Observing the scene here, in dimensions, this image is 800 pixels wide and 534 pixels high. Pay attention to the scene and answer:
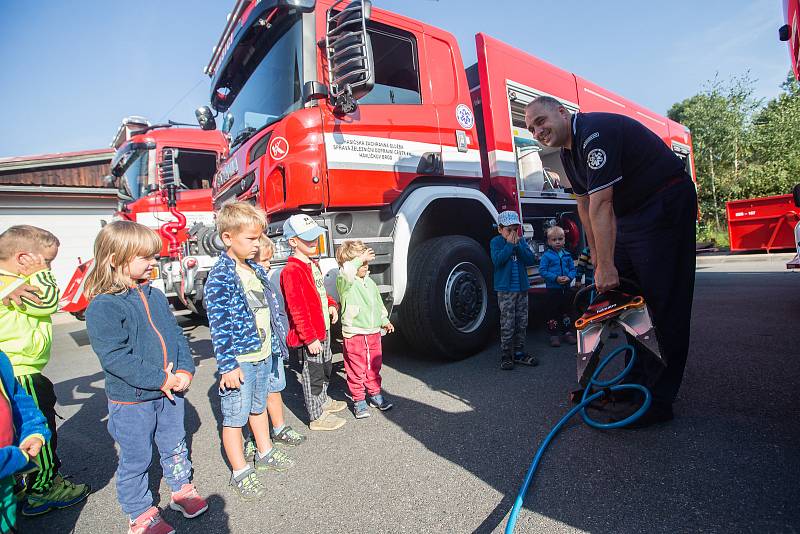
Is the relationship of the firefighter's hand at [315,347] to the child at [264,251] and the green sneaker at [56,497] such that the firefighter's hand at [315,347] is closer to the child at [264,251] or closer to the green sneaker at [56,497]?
the child at [264,251]

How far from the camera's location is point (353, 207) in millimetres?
3377

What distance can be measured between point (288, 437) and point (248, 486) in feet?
1.77

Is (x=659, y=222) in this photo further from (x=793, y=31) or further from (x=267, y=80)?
(x=267, y=80)

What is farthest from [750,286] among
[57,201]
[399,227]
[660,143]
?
[57,201]

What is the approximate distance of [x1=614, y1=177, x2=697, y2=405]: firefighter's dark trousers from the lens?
2.29m

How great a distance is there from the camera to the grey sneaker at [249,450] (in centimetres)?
249

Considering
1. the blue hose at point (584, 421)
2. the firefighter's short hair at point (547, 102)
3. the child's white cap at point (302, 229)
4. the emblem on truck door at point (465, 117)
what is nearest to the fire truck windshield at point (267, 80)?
the child's white cap at point (302, 229)

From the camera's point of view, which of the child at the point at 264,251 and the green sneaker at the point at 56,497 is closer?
the green sneaker at the point at 56,497

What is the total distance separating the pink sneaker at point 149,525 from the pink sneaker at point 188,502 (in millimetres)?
121

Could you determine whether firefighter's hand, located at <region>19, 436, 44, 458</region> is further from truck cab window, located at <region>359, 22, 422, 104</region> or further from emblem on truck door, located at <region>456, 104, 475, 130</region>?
emblem on truck door, located at <region>456, 104, 475, 130</region>

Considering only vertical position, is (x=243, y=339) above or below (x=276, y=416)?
above

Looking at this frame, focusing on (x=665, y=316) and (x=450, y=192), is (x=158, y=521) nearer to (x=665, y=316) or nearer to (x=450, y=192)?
(x=665, y=316)

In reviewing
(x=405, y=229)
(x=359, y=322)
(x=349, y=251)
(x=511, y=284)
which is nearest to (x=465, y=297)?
(x=511, y=284)

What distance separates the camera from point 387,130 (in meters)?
3.52
